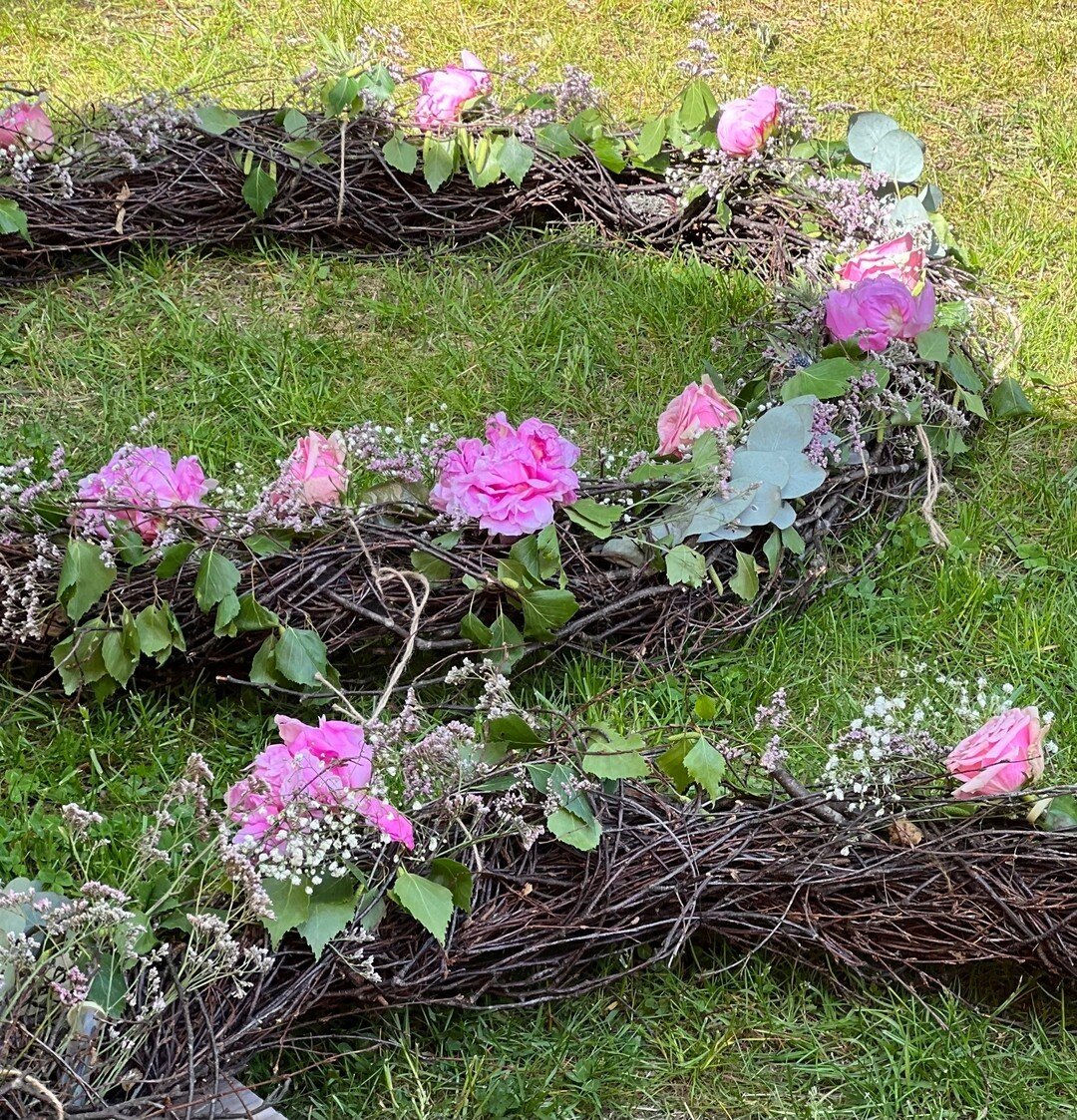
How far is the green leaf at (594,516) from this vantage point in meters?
2.07

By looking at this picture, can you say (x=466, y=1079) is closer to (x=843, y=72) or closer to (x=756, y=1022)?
(x=756, y=1022)

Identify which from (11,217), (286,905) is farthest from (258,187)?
(286,905)

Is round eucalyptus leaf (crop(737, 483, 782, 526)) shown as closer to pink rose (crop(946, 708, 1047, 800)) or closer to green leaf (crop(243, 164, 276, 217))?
pink rose (crop(946, 708, 1047, 800))

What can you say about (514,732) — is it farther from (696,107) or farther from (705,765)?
(696,107)

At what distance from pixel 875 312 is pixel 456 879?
132 cm

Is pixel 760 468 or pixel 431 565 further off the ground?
pixel 760 468

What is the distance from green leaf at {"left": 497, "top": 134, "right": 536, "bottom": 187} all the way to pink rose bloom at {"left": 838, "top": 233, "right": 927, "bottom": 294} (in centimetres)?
83

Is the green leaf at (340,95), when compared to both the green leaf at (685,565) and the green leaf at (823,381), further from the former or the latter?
the green leaf at (685,565)

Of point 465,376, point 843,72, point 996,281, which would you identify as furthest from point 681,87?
point 465,376

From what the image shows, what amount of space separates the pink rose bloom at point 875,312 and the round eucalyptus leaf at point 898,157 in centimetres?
62

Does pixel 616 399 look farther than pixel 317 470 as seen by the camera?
Yes

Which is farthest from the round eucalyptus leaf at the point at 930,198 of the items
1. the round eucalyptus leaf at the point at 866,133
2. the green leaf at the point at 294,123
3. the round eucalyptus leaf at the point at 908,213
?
the green leaf at the point at 294,123

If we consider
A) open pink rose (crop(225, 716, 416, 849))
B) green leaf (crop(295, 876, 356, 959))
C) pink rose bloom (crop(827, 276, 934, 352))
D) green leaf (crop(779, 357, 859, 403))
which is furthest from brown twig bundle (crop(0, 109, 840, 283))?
green leaf (crop(295, 876, 356, 959))

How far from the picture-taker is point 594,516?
81.9 inches
